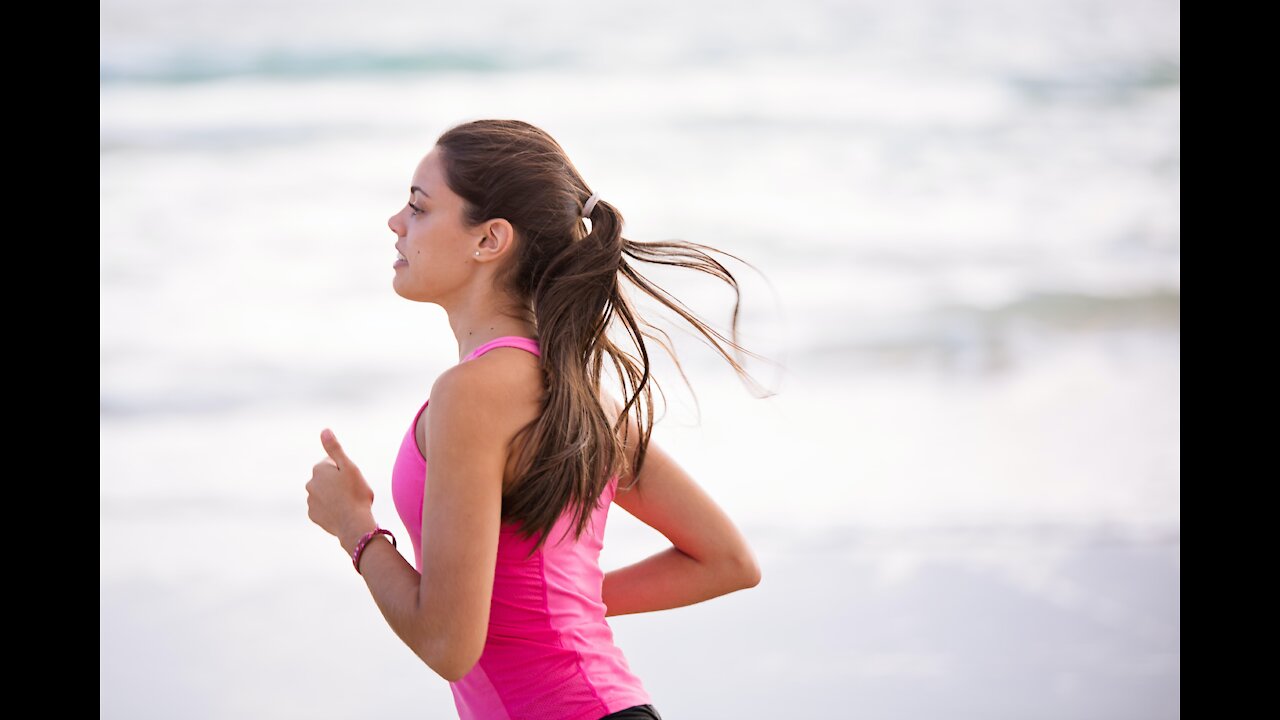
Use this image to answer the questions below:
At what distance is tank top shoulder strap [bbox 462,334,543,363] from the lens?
129 centimetres

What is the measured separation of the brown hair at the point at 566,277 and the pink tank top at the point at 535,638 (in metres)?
0.03

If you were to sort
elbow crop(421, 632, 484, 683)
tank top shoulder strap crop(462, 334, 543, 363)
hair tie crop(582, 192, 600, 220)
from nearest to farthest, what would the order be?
elbow crop(421, 632, 484, 683) → tank top shoulder strap crop(462, 334, 543, 363) → hair tie crop(582, 192, 600, 220)

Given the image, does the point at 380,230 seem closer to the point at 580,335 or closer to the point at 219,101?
the point at 219,101

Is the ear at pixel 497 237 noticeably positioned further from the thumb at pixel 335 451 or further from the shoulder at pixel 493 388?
the thumb at pixel 335 451

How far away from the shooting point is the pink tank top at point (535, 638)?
127 cm

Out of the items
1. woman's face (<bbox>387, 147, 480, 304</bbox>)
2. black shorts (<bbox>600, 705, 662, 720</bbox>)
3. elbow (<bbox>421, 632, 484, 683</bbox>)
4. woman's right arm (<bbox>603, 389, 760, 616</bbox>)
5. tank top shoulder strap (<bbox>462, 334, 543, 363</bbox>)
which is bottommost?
black shorts (<bbox>600, 705, 662, 720</bbox>)

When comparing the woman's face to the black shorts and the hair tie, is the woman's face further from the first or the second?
the black shorts

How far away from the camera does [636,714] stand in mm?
1291

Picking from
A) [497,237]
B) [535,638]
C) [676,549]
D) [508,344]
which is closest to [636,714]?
[535,638]

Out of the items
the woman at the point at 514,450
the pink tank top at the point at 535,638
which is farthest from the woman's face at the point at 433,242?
the pink tank top at the point at 535,638

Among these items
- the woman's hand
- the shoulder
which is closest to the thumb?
the woman's hand

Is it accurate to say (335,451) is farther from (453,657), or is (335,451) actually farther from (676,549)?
(676,549)

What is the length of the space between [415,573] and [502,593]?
100mm

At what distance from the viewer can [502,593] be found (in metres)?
1.29
